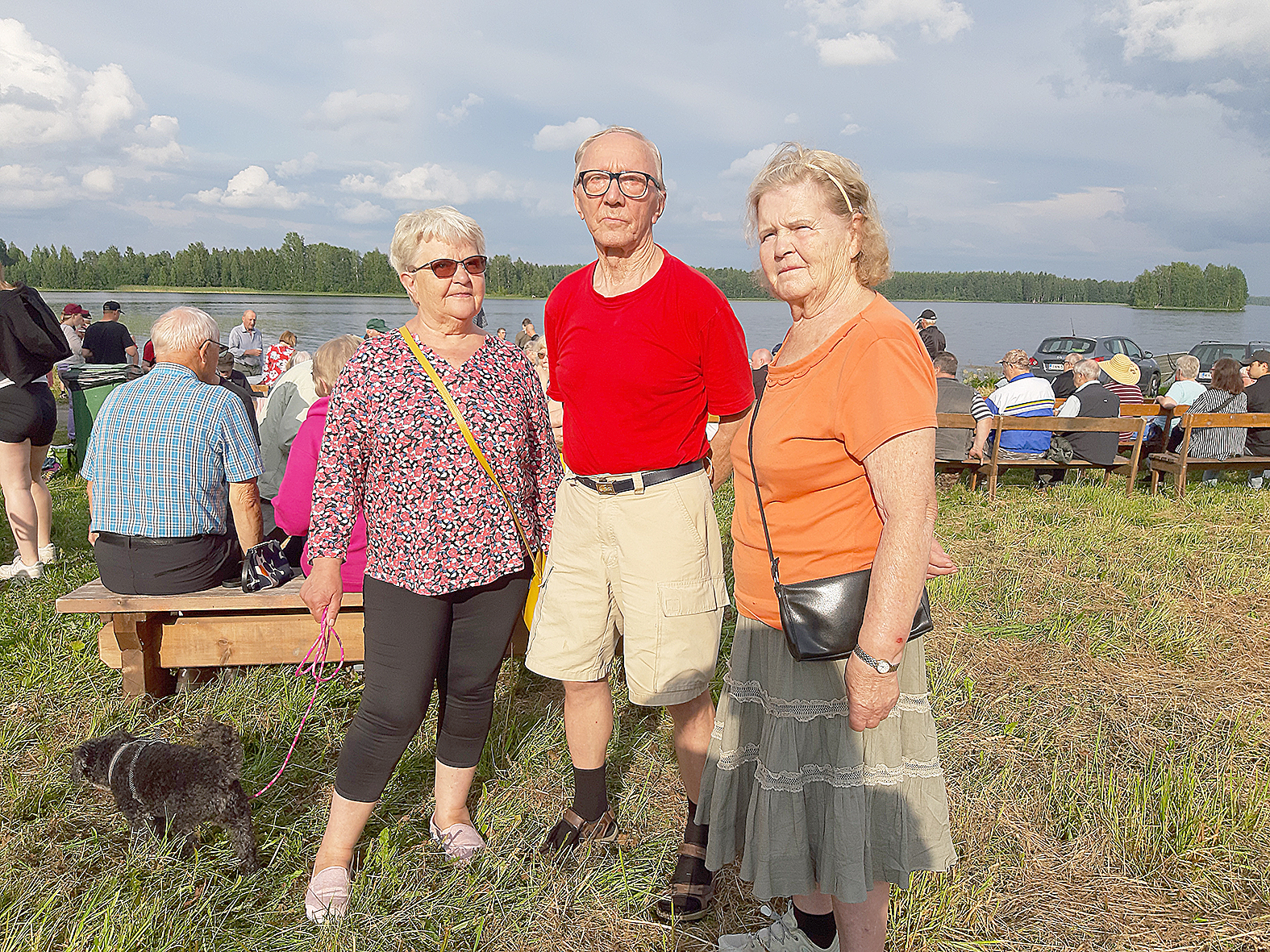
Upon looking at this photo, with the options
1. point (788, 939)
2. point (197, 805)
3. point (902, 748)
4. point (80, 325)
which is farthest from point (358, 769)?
point (80, 325)

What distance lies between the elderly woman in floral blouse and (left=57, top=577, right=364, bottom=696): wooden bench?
3.65 ft

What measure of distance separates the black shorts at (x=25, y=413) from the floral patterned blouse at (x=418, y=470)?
12.1ft

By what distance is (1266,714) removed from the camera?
3490 mm

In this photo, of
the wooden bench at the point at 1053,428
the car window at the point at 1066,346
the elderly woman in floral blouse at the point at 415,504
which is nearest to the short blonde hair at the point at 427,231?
the elderly woman in floral blouse at the point at 415,504

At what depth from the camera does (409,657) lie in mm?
2209

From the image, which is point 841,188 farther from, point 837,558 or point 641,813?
point 641,813

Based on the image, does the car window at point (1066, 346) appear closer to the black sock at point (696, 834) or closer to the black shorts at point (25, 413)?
the black sock at point (696, 834)

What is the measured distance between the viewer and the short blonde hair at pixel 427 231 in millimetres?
2186

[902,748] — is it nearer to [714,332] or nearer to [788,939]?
[788,939]

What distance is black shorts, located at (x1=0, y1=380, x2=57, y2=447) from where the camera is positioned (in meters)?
4.64

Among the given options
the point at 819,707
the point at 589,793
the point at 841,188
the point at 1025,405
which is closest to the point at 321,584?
the point at 589,793

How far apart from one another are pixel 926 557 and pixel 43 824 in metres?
2.86

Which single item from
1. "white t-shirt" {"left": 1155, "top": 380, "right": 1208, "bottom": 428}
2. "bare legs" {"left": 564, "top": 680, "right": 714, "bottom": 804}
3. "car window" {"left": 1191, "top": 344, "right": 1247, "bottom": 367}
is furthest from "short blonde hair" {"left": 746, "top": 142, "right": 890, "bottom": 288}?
"car window" {"left": 1191, "top": 344, "right": 1247, "bottom": 367}

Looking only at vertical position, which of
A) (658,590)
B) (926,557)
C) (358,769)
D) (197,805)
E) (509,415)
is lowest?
(197,805)
